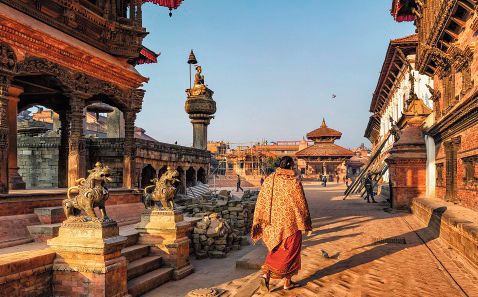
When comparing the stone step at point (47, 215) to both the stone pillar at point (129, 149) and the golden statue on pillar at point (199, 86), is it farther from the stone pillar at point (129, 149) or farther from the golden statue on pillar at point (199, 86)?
the golden statue on pillar at point (199, 86)

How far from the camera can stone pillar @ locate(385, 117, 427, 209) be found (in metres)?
15.5

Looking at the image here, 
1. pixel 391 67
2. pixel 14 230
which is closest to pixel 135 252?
pixel 14 230

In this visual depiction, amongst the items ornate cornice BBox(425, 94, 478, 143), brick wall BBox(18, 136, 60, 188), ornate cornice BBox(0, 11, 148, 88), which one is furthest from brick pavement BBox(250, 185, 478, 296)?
brick wall BBox(18, 136, 60, 188)

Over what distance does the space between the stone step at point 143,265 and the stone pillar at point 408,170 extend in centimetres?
1114

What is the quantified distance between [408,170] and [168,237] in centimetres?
1098

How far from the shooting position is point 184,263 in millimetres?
8578

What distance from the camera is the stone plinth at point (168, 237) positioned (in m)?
8.25

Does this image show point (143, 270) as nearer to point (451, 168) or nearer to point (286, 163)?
point (286, 163)

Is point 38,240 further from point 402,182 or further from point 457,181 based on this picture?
point 402,182

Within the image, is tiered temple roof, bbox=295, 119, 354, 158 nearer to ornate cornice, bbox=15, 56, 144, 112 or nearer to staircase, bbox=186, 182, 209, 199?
staircase, bbox=186, 182, 209, 199

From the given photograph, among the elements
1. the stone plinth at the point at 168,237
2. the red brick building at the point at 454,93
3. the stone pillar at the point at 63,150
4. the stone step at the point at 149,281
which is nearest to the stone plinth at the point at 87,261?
the stone step at the point at 149,281

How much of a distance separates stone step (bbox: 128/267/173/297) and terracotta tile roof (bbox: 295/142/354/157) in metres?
47.7

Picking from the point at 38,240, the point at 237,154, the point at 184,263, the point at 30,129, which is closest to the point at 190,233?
the point at 184,263

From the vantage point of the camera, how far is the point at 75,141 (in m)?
10.7
